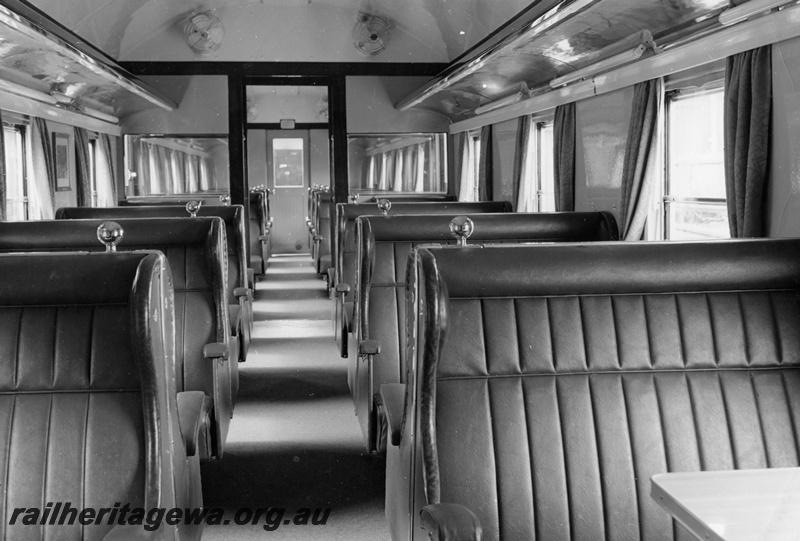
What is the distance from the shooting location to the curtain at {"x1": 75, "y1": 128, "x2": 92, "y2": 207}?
8.65m

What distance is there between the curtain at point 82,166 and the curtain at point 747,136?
685 cm

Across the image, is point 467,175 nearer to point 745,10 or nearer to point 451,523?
point 745,10

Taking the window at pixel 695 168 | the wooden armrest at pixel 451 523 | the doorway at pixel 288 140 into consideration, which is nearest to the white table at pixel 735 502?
the wooden armrest at pixel 451 523

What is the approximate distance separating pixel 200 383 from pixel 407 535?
1.63 metres

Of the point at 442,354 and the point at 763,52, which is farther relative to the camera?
the point at 763,52

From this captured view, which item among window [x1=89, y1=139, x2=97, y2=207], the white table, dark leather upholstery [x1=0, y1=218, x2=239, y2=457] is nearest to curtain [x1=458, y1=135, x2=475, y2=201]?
window [x1=89, y1=139, x2=97, y2=207]

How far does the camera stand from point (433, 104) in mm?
10328

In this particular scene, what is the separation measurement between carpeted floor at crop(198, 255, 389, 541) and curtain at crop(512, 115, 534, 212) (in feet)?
7.38

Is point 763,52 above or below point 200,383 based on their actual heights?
above

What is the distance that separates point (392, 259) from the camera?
13.4 feet

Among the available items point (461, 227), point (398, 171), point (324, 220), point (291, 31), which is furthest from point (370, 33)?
point (461, 227)

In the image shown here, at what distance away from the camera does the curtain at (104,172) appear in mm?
9719

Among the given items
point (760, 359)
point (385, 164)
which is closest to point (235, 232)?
point (760, 359)

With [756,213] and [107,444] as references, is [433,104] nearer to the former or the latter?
[756,213]
